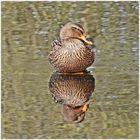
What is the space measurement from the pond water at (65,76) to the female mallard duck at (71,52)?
120 mm

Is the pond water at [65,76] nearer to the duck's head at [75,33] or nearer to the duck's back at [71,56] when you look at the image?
the duck's back at [71,56]

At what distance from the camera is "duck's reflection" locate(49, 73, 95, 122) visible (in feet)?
24.7

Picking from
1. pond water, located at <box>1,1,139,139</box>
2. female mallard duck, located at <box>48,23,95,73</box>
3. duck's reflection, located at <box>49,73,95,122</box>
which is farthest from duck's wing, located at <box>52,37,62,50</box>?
duck's reflection, located at <box>49,73,95,122</box>

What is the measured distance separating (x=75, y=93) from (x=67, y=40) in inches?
48.0

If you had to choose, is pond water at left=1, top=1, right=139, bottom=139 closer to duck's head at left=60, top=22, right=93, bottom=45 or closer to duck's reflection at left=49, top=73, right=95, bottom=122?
duck's reflection at left=49, top=73, right=95, bottom=122

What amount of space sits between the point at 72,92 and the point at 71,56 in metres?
0.94

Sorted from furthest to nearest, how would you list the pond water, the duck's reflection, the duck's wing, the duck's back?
the duck's wing < the duck's back < the duck's reflection < the pond water

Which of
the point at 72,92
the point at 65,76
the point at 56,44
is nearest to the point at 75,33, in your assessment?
the point at 56,44

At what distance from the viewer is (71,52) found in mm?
8914

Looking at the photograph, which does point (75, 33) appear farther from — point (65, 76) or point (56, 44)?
point (65, 76)

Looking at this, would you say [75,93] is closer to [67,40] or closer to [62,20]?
[67,40]

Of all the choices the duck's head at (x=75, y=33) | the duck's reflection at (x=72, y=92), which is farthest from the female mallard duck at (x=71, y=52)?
the duck's reflection at (x=72, y=92)

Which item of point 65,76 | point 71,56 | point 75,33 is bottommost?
point 65,76

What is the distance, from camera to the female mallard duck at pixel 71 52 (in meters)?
→ 8.82
